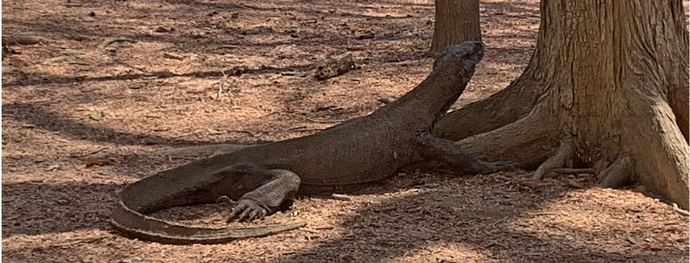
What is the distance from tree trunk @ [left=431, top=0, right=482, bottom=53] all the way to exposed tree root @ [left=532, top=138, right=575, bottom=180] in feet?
13.1

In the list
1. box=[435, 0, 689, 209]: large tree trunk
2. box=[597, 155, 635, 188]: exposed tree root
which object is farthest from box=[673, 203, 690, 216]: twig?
box=[597, 155, 635, 188]: exposed tree root

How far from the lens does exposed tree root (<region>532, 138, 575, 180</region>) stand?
17.3 ft

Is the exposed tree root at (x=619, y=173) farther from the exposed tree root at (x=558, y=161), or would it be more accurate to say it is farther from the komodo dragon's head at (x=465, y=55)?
the komodo dragon's head at (x=465, y=55)

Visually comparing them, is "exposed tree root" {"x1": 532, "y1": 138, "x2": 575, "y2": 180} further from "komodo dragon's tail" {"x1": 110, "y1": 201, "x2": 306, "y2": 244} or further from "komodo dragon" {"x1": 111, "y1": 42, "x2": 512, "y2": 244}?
"komodo dragon's tail" {"x1": 110, "y1": 201, "x2": 306, "y2": 244}

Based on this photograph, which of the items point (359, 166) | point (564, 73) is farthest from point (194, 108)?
point (564, 73)

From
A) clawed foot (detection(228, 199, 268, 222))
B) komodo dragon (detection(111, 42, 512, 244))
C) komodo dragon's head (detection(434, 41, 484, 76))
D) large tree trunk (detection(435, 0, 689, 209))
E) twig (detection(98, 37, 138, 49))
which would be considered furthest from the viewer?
twig (detection(98, 37, 138, 49))

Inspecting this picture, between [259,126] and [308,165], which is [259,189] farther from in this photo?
[259,126]

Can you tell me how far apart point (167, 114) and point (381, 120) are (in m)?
2.67

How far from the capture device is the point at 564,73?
5316 millimetres

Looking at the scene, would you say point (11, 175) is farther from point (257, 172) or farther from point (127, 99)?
point (127, 99)

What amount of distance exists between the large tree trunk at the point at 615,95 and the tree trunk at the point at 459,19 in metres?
3.76

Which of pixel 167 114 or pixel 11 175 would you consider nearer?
pixel 11 175

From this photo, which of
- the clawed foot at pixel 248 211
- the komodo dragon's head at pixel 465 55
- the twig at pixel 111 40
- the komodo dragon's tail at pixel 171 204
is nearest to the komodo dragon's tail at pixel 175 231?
the komodo dragon's tail at pixel 171 204

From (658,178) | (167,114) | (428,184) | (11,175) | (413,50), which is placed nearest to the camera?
(658,178)
